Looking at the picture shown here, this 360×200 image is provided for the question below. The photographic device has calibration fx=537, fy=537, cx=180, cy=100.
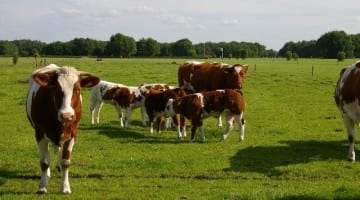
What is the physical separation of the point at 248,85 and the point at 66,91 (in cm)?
3161

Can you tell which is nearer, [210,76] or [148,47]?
[210,76]

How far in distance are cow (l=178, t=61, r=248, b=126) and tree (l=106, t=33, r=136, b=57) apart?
12615cm

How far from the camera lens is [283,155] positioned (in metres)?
15.1

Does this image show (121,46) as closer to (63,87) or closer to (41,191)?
(41,191)

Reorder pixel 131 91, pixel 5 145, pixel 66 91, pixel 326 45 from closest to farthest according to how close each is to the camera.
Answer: pixel 66 91, pixel 5 145, pixel 131 91, pixel 326 45

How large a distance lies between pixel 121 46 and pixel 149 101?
135 m

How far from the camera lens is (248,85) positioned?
133ft

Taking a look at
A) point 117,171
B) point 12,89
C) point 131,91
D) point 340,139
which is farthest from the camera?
point 12,89

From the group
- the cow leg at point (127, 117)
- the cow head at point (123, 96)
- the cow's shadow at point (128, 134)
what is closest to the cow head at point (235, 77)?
the cow's shadow at point (128, 134)

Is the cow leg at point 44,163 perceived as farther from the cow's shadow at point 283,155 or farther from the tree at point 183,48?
the tree at point 183,48

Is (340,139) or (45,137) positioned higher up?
(45,137)

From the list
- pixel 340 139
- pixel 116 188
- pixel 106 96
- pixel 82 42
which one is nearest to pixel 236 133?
pixel 340 139

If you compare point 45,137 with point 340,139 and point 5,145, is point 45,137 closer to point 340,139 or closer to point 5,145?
point 5,145

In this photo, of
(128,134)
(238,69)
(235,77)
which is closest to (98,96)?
(128,134)
